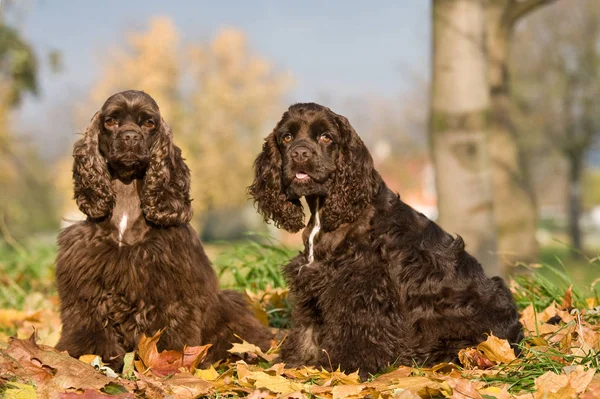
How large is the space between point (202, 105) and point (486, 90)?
34.8 m

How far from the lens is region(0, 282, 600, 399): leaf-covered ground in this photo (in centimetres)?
364

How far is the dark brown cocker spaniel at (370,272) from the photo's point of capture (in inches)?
174

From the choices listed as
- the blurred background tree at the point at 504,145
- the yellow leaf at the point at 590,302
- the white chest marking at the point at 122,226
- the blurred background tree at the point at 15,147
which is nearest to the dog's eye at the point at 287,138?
the white chest marking at the point at 122,226

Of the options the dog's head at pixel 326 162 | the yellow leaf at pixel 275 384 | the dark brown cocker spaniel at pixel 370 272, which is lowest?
the yellow leaf at pixel 275 384

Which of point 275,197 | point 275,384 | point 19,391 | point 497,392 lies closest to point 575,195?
point 275,197

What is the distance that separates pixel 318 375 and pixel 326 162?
126 cm

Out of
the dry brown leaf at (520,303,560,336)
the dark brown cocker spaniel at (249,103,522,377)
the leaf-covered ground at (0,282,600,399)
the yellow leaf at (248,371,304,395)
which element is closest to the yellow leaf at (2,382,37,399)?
the leaf-covered ground at (0,282,600,399)

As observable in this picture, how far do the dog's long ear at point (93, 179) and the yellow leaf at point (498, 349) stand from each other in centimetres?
245

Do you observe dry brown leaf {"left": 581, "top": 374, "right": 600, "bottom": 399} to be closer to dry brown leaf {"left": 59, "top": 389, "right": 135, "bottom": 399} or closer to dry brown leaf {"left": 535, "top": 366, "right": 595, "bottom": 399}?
dry brown leaf {"left": 535, "top": 366, "right": 595, "bottom": 399}

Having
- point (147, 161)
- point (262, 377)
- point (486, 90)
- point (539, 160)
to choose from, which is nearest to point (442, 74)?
point (486, 90)

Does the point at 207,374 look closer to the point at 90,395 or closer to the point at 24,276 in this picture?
the point at 90,395

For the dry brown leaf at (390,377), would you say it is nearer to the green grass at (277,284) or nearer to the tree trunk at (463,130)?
the green grass at (277,284)

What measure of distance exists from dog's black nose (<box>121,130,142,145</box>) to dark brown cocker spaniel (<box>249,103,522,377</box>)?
2.83 ft

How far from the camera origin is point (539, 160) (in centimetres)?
3803
